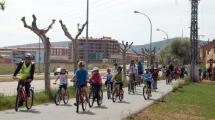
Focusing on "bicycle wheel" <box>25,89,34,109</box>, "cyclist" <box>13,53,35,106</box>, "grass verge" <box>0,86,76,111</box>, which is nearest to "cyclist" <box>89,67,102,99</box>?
"grass verge" <box>0,86,76,111</box>

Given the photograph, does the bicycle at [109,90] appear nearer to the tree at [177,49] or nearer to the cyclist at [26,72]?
the cyclist at [26,72]

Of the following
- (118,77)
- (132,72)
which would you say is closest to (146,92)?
(118,77)

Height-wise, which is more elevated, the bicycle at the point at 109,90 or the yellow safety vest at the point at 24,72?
the yellow safety vest at the point at 24,72

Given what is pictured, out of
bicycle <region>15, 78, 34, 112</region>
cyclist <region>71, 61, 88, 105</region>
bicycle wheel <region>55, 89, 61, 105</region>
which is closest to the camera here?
bicycle <region>15, 78, 34, 112</region>

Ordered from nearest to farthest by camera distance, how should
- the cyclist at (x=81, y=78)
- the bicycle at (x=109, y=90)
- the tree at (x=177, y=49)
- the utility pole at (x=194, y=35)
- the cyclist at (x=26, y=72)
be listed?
the cyclist at (x=26, y=72) < the cyclist at (x=81, y=78) < the bicycle at (x=109, y=90) < the utility pole at (x=194, y=35) < the tree at (x=177, y=49)

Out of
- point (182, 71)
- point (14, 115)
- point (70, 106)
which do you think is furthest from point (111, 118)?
point (182, 71)

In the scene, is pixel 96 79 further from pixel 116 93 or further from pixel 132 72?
pixel 132 72

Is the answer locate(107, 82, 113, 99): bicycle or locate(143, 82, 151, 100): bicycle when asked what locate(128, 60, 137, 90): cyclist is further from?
locate(107, 82, 113, 99): bicycle

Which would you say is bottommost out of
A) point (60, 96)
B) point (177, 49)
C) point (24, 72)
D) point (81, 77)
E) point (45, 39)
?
point (60, 96)

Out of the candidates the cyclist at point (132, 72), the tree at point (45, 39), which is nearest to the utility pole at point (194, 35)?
the cyclist at point (132, 72)

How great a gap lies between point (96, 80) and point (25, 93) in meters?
4.17

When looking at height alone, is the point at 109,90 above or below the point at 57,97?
above

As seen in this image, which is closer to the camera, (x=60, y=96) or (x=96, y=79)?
(x=96, y=79)

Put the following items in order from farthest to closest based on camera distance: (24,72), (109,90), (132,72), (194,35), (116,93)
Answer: (194,35), (132,72), (109,90), (116,93), (24,72)
